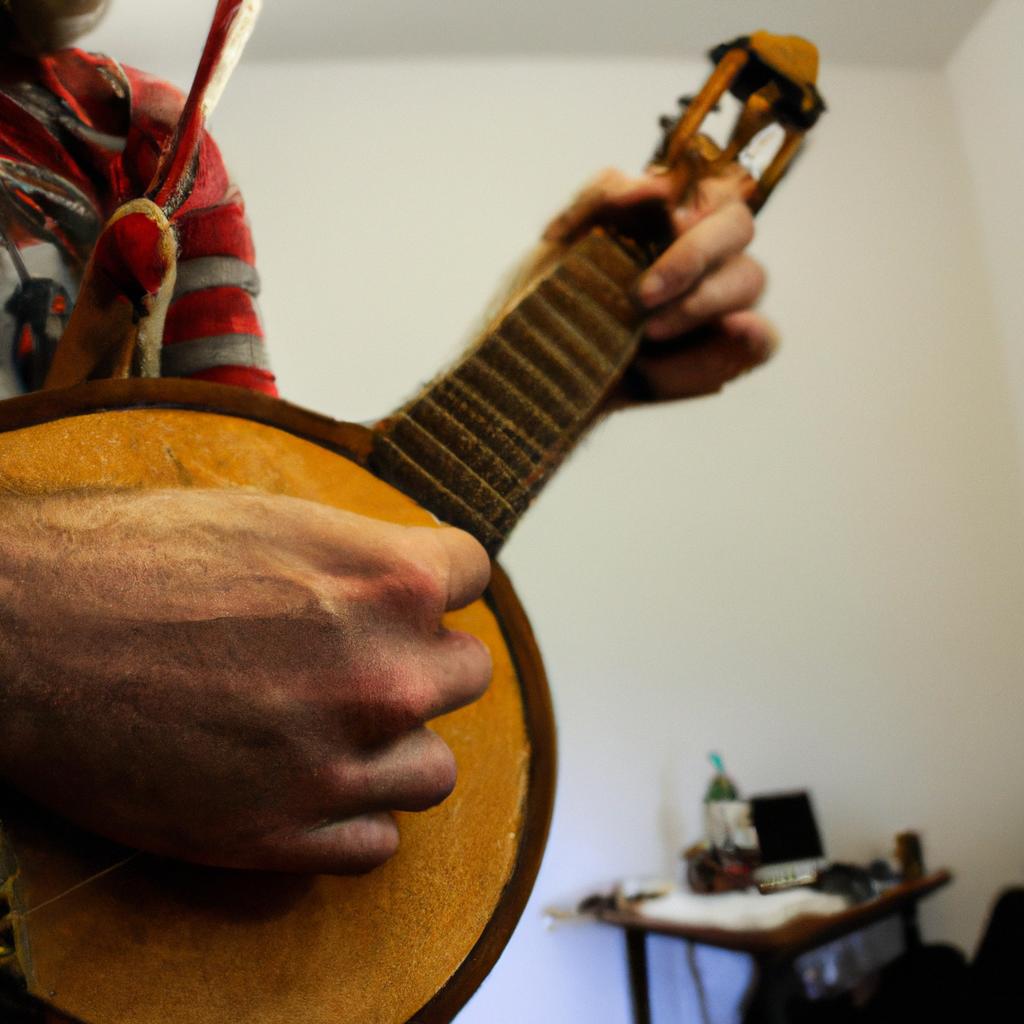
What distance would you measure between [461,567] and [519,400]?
182mm

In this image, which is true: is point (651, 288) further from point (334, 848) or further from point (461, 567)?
point (334, 848)

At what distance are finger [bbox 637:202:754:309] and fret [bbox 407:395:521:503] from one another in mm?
186

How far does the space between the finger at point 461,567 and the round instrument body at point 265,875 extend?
0.18 ft

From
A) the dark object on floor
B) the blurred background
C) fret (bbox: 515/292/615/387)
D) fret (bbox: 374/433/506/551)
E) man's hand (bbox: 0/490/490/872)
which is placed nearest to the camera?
man's hand (bbox: 0/490/490/872)

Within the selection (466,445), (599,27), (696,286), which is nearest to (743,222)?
(696,286)

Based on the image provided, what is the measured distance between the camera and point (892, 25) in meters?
1.17

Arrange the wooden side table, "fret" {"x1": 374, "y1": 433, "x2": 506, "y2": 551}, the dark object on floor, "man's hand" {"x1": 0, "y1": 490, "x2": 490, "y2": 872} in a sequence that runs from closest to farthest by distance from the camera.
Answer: "man's hand" {"x1": 0, "y1": 490, "x2": 490, "y2": 872}
"fret" {"x1": 374, "y1": 433, "x2": 506, "y2": 551}
the dark object on floor
the wooden side table

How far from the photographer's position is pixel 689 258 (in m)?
0.52

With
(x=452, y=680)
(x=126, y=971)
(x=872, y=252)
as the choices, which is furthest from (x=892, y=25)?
(x=126, y=971)

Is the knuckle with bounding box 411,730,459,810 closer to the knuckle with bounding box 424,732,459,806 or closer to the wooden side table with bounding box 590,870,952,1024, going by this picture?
→ the knuckle with bounding box 424,732,459,806

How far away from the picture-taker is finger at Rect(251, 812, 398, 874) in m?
0.24

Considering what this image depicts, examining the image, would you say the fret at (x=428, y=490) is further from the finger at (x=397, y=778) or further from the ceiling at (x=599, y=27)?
the ceiling at (x=599, y=27)

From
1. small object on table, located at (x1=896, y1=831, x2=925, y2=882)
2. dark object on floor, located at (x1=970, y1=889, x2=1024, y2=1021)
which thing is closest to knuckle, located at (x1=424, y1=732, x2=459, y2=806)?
dark object on floor, located at (x1=970, y1=889, x2=1024, y2=1021)

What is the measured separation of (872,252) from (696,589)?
0.77 meters
